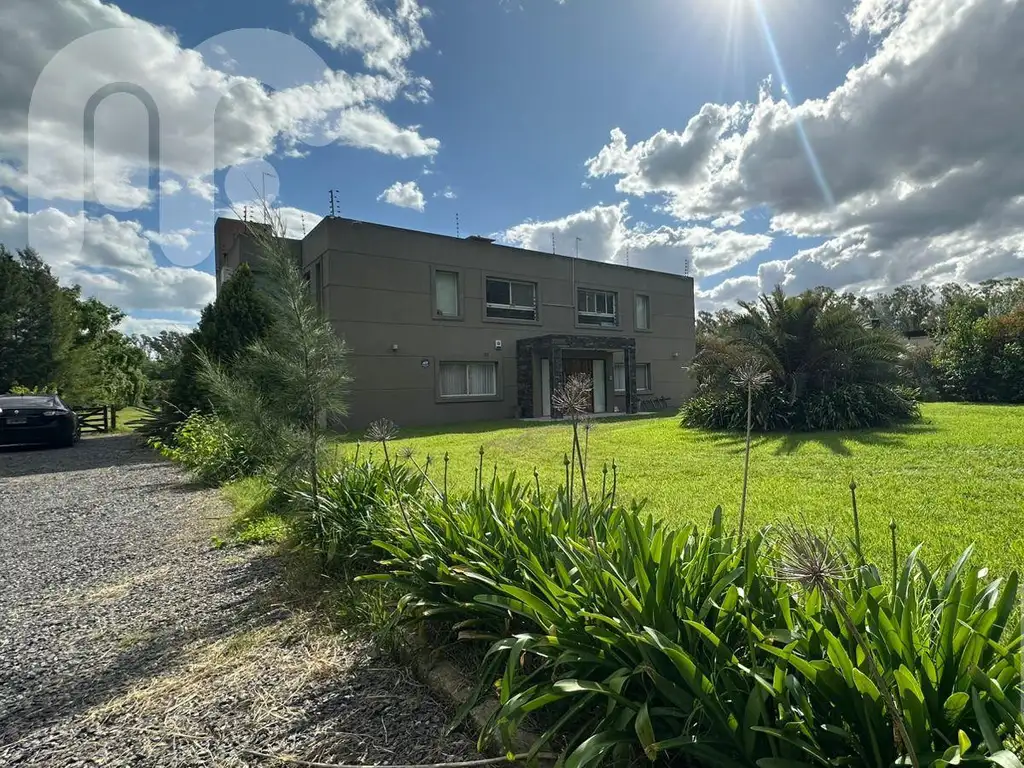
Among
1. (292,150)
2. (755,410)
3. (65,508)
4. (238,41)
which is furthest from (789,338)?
(65,508)

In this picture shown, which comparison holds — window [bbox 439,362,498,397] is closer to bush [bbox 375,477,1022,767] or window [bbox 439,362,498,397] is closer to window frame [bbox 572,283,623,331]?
window frame [bbox 572,283,623,331]

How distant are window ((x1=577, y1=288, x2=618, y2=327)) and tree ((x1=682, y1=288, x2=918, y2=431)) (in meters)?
9.15

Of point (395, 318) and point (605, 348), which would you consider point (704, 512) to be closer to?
point (395, 318)

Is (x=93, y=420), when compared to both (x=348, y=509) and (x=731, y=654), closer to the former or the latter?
(x=348, y=509)

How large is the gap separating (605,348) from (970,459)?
1267 centimetres

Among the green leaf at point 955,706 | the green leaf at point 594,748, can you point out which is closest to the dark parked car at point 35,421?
the green leaf at point 594,748

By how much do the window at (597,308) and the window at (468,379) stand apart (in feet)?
15.2

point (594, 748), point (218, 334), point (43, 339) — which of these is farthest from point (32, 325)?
point (594, 748)

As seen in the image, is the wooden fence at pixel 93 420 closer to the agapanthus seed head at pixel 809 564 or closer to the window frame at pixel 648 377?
the window frame at pixel 648 377

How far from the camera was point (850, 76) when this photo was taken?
8.76 meters

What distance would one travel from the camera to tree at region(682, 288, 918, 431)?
34.4 feet

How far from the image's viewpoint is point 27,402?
41.1ft

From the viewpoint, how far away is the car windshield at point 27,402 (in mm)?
12188

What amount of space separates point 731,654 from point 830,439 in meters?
8.83
